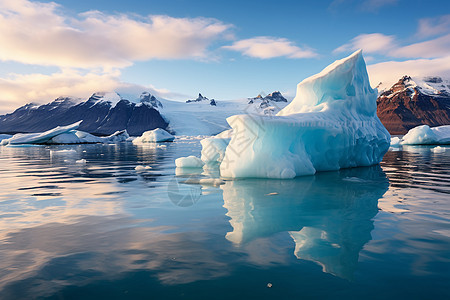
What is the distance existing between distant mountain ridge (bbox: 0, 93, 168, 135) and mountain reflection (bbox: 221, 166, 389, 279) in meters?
113

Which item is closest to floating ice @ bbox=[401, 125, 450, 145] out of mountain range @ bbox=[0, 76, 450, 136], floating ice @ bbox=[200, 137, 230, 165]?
floating ice @ bbox=[200, 137, 230, 165]

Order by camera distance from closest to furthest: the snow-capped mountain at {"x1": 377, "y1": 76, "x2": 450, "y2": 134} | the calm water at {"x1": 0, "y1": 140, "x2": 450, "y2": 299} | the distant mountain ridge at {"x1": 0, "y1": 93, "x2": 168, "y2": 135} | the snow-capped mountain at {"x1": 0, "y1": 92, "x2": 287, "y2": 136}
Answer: the calm water at {"x1": 0, "y1": 140, "x2": 450, "y2": 299}, the snow-capped mountain at {"x1": 0, "y1": 92, "x2": 287, "y2": 136}, the distant mountain ridge at {"x1": 0, "y1": 93, "x2": 168, "y2": 135}, the snow-capped mountain at {"x1": 377, "y1": 76, "x2": 450, "y2": 134}

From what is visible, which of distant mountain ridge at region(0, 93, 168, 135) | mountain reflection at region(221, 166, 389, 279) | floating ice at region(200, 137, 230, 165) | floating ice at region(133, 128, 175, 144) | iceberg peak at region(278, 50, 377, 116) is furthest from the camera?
distant mountain ridge at region(0, 93, 168, 135)

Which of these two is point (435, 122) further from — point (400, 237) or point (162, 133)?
point (400, 237)

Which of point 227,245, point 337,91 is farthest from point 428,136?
point 227,245

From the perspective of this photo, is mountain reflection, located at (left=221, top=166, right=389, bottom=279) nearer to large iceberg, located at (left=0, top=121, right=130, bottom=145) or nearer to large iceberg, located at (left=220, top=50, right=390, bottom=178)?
large iceberg, located at (left=220, top=50, right=390, bottom=178)

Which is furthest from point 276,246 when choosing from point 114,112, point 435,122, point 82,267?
point 435,122

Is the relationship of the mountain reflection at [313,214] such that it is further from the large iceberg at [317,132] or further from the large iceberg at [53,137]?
the large iceberg at [53,137]

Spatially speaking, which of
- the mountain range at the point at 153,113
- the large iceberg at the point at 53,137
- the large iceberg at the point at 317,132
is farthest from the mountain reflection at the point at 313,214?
the mountain range at the point at 153,113

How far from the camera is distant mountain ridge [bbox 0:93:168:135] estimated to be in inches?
5177

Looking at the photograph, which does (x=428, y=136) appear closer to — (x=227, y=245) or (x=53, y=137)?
(x=227, y=245)

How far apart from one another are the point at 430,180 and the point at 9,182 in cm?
1124

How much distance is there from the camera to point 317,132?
9.66 meters

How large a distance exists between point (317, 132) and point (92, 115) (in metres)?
159
